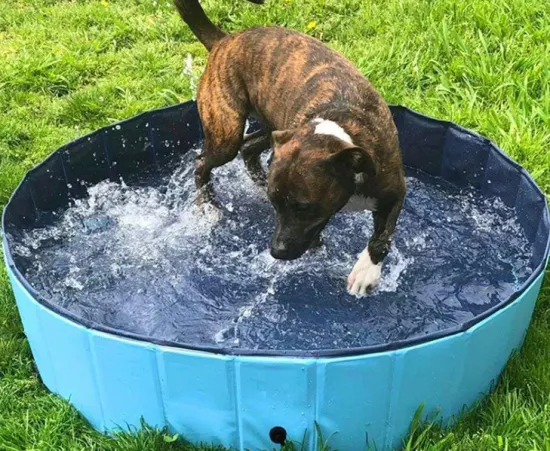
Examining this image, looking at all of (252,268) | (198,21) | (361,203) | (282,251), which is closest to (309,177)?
(282,251)

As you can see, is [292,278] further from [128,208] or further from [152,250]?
[128,208]

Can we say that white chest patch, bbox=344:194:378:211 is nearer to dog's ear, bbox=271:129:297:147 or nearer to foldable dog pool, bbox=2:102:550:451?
dog's ear, bbox=271:129:297:147

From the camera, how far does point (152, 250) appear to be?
4660 mm

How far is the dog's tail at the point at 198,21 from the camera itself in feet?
14.9

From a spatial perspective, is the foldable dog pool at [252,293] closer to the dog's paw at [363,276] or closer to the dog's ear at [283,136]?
the dog's paw at [363,276]

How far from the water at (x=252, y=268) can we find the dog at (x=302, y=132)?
23cm

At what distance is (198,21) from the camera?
4668mm

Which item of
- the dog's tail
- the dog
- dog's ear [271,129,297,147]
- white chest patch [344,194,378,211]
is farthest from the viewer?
the dog's tail

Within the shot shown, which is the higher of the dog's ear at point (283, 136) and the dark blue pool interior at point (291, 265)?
the dog's ear at point (283, 136)

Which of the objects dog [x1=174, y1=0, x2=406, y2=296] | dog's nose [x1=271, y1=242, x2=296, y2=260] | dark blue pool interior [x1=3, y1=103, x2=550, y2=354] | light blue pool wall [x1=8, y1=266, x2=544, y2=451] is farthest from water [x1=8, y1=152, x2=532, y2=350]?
light blue pool wall [x1=8, y1=266, x2=544, y2=451]

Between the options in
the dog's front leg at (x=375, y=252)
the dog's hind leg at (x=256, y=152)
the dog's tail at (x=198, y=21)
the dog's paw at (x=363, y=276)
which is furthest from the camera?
the dog's hind leg at (x=256, y=152)

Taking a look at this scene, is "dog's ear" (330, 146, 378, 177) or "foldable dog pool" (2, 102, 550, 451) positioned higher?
"dog's ear" (330, 146, 378, 177)

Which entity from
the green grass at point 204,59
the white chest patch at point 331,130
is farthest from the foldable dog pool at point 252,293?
the white chest patch at point 331,130

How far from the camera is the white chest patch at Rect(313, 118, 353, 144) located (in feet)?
11.2
